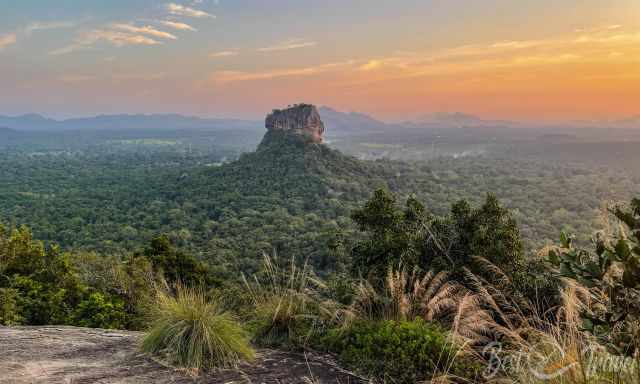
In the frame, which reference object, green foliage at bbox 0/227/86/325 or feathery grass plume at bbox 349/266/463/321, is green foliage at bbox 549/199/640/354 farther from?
green foliage at bbox 0/227/86/325

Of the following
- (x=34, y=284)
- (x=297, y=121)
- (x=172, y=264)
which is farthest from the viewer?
(x=297, y=121)

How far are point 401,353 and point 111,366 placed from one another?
2627mm

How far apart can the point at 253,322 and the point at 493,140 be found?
17308 cm

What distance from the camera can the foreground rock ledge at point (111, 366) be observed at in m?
3.42

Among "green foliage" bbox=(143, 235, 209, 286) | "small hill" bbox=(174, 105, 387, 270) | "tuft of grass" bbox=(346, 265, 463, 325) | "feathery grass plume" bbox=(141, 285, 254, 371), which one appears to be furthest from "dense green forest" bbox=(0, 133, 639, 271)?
"feathery grass plume" bbox=(141, 285, 254, 371)

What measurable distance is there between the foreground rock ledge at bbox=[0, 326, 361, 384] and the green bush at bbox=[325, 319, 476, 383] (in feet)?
0.70

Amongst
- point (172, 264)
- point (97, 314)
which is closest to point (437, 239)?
point (97, 314)

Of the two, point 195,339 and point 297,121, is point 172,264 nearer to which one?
point 195,339

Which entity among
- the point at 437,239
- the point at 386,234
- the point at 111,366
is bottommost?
the point at 111,366

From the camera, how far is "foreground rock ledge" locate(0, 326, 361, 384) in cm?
342

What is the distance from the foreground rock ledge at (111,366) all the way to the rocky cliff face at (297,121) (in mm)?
77853

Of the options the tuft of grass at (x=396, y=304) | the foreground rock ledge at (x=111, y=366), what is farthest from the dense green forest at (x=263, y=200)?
the foreground rock ledge at (x=111, y=366)

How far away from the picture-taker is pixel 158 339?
12.7 ft

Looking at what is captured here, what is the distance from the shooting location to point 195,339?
3.67 meters
